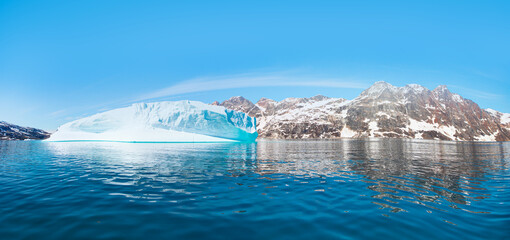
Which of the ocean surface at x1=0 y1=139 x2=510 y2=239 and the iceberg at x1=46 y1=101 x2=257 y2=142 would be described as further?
the iceberg at x1=46 y1=101 x2=257 y2=142

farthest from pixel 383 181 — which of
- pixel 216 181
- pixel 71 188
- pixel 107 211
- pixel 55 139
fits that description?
pixel 55 139

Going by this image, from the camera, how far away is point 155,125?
70438mm

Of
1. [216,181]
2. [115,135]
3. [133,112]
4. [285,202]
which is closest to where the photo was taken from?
[285,202]

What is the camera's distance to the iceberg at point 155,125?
223ft

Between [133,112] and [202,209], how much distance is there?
7343 centimetres

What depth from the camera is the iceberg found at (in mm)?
68000

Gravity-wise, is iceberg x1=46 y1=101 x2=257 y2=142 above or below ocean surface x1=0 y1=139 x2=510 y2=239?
above

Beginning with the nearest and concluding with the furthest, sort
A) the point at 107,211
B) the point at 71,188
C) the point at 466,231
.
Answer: the point at 466,231 → the point at 107,211 → the point at 71,188

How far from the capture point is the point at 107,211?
972cm

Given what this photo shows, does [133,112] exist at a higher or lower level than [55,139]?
higher

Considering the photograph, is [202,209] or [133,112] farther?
[133,112]

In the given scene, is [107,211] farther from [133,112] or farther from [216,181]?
[133,112]

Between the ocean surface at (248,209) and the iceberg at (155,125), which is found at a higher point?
the iceberg at (155,125)

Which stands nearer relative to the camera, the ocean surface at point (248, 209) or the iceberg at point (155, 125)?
the ocean surface at point (248, 209)
